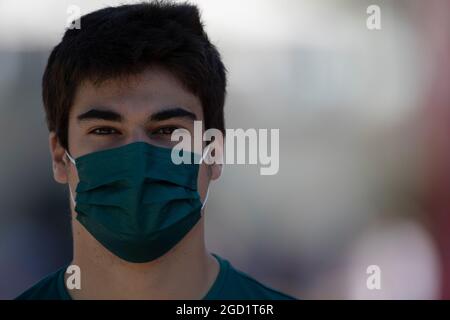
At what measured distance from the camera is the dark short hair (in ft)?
9.92

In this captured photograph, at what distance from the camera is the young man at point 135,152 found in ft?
9.47

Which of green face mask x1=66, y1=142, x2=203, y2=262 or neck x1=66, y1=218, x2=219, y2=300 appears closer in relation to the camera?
green face mask x1=66, y1=142, x2=203, y2=262

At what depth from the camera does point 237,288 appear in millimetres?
3188

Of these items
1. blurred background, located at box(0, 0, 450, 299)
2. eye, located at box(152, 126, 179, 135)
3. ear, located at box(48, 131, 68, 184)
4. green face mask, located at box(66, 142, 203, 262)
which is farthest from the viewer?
blurred background, located at box(0, 0, 450, 299)

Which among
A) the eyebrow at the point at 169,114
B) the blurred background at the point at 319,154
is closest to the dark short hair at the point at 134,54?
the eyebrow at the point at 169,114

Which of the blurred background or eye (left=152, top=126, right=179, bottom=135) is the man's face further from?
the blurred background

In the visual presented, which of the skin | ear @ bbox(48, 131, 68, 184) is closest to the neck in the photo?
the skin

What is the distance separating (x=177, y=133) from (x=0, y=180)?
1769 millimetres

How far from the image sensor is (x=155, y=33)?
310cm

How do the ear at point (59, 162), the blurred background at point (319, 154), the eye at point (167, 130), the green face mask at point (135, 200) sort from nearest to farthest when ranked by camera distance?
the green face mask at point (135, 200) < the eye at point (167, 130) < the ear at point (59, 162) < the blurred background at point (319, 154)

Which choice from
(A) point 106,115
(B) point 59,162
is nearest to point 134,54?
(A) point 106,115

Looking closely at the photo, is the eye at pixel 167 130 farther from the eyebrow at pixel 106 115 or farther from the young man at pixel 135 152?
the eyebrow at pixel 106 115

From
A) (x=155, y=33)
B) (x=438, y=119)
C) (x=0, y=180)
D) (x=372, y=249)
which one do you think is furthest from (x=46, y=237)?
(x=438, y=119)

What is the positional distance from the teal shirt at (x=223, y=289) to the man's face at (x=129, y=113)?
43 centimetres
